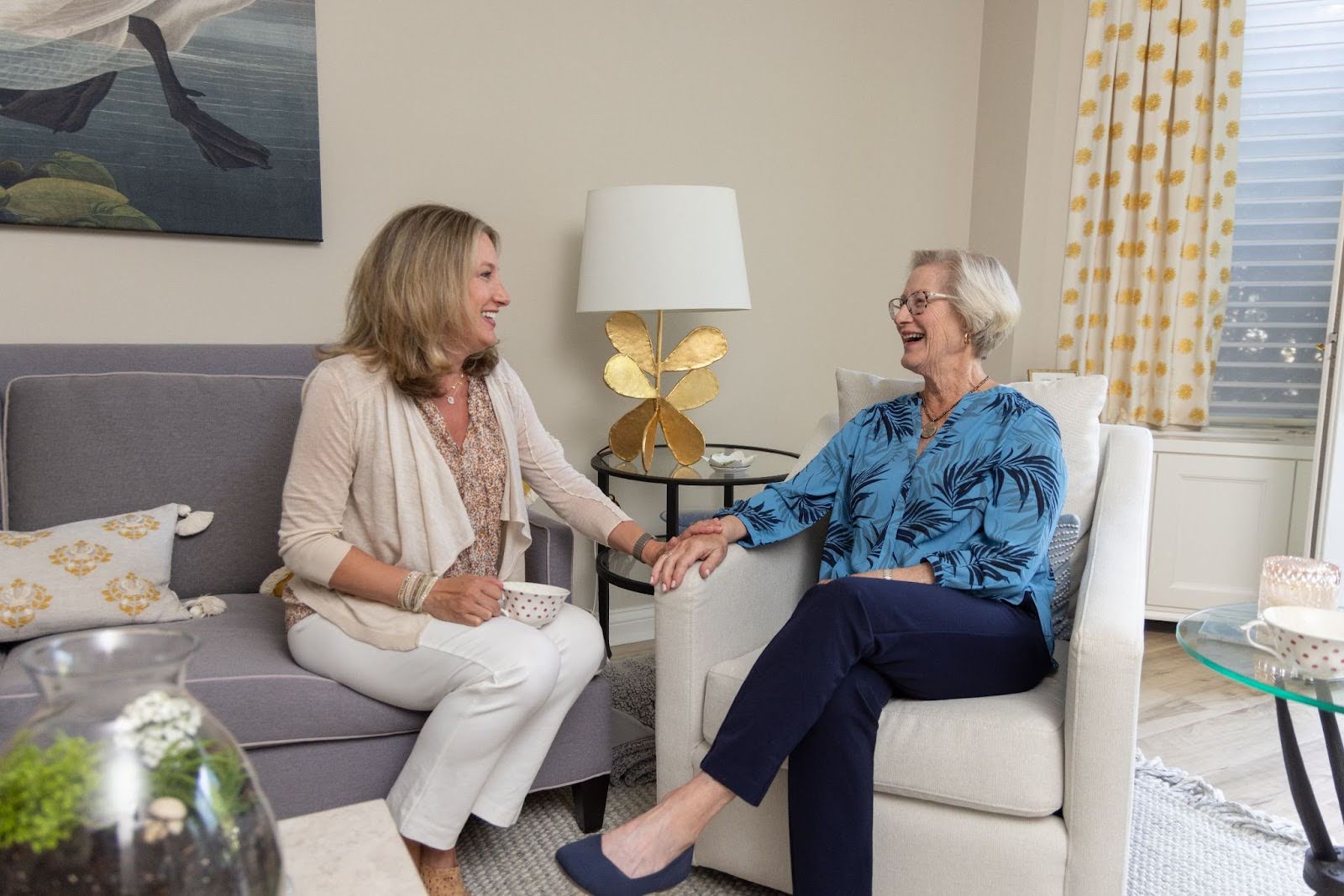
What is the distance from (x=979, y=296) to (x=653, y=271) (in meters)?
0.94

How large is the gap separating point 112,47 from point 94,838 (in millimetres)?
2205

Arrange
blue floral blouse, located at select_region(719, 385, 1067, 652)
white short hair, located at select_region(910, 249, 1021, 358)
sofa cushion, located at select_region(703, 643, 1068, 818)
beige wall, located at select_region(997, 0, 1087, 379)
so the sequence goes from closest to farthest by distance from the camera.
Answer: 1. sofa cushion, located at select_region(703, 643, 1068, 818)
2. blue floral blouse, located at select_region(719, 385, 1067, 652)
3. white short hair, located at select_region(910, 249, 1021, 358)
4. beige wall, located at select_region(997, 0, 1087, 379)

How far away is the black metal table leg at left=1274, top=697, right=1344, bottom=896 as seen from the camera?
1.60 meters

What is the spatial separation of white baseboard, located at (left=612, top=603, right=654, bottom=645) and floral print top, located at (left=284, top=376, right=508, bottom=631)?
4.40ft

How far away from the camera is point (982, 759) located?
1562 mm

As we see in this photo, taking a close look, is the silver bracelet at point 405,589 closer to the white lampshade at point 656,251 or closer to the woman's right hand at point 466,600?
the woman's right hand at point 466,600

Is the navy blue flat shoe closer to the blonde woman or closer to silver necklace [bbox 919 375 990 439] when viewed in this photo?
the blonde woman

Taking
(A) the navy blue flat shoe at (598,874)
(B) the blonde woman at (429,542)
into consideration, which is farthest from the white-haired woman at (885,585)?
(B) the blonde woman at (429,542)

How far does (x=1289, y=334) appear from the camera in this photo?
3.34m

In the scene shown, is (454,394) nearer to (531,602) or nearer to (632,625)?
(531,602)

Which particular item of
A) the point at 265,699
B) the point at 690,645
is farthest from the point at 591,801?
the point at 265,699

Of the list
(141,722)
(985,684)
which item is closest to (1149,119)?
(985,684)

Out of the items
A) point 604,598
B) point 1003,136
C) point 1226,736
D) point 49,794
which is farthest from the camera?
point 1003,136

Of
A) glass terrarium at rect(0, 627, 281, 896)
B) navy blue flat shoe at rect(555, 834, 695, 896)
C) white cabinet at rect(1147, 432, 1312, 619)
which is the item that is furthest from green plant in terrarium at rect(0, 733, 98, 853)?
white cabinet at rect(1147, 432, 1312, 619)
